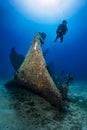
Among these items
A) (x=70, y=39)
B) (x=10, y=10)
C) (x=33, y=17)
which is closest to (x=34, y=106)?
(x=10, y=10)

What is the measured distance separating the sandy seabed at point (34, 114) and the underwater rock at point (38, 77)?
0.32 m

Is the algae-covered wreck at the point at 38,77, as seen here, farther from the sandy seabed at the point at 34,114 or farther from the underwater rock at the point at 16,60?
the underwater rock at the point at 16,60

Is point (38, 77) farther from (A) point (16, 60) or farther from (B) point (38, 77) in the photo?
(A) point (16, 60)

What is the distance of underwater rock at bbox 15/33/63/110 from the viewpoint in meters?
6.90

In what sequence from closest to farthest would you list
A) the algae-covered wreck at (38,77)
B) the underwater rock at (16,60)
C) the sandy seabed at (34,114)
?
the sandy seabed at (34,114), the algae-covered wreck at (38,77), the underwater rock at (16,60)

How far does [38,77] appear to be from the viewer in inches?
280

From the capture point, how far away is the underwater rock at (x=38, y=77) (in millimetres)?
6898

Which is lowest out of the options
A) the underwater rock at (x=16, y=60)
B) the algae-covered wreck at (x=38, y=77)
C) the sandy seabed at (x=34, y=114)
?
the sandy seabed at (x=34, y=114)

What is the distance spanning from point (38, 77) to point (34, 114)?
1407 mm

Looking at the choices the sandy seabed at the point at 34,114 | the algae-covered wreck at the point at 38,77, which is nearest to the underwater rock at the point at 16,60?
the sandy seabed at the point at 34,114

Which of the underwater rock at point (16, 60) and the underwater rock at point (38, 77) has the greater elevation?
the underwater rock at point (16, 60)

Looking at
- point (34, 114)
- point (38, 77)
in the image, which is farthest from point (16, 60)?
point (34, 114)

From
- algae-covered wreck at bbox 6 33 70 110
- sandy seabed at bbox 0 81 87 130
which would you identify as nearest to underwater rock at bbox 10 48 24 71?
sandy seabed at bbox 0 81 87 130

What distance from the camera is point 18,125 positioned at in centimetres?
538
